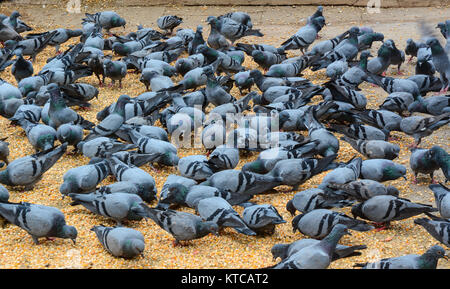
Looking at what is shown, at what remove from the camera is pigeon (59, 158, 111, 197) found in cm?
563

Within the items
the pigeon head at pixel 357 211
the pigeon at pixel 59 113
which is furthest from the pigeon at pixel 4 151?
the pigeon head at pixel 357 211

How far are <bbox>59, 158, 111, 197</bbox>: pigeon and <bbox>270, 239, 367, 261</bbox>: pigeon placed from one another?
1.86m

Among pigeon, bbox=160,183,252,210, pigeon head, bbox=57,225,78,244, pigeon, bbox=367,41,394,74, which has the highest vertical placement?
pigeon, bbox=367,41,394,74

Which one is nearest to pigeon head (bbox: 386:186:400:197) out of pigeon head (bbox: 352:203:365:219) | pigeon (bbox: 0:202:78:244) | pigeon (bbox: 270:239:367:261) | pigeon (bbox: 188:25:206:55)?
pigeon head (bbox: 352:203:365:219)

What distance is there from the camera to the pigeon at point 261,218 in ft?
16.4

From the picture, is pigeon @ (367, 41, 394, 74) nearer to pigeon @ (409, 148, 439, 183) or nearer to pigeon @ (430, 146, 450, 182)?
pigeon @ (409, 148, 439, 183)

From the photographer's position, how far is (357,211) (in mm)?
5254

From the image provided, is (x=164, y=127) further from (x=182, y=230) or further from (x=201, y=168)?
(x=182, y=230)

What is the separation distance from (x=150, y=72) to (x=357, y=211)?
153 inches

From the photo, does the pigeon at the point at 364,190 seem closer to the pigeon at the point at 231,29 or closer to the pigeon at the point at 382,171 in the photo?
the pigeon at the point at 382,171

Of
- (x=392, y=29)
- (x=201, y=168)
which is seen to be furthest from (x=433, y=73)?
(x=201, y=168)

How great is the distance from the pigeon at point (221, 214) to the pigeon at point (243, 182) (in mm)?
408

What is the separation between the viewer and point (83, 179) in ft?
18.5

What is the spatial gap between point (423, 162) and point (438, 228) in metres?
1.24
